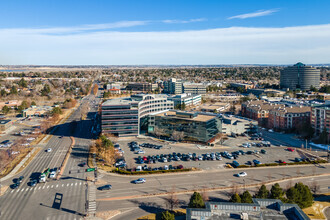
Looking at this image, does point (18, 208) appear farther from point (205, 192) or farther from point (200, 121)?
point (200, 121)

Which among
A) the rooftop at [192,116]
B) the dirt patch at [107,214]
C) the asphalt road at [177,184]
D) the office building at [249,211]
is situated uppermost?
the rooftop at [192,116]

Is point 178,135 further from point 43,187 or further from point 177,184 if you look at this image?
point 43,187

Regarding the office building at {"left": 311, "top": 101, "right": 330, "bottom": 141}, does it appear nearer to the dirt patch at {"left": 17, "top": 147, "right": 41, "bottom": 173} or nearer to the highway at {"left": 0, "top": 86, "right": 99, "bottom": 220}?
the highway at {"left": 0, "top": 86, "right": 99, "bottom": 220}

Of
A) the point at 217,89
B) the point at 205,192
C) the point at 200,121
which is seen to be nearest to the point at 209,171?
the point at 205,192

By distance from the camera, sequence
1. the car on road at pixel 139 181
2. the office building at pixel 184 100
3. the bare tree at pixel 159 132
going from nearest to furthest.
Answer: the car on road at pixel 139 181 → the bare tree at pixel 159 132 → the office building at pixel 184 100

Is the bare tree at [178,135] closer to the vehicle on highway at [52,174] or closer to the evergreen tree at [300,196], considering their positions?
the vehicle on highway at [52,174]

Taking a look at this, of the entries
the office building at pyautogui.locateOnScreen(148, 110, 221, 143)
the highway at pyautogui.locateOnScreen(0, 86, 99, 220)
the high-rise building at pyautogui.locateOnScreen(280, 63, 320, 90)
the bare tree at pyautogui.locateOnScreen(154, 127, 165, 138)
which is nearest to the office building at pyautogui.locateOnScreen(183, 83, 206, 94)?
Result: the high-rise building at pyautogui.locateOnScreen(280, 63, 320, 90)


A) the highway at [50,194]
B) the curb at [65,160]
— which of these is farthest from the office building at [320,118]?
the curb at [65,160]
